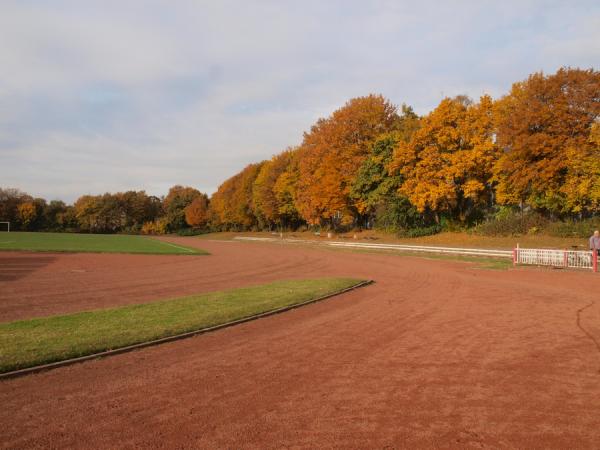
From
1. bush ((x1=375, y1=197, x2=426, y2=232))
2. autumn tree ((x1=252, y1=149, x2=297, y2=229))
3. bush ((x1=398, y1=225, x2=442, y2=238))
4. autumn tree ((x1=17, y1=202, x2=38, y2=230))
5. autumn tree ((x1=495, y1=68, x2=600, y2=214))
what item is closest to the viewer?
autumn tree ((x1=495, y1=68, x2=600, y2=214))

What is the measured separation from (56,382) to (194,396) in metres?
2.39

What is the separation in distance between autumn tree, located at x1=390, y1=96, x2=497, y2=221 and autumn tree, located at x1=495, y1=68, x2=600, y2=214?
3710 mm


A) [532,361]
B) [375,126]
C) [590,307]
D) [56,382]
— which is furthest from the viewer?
[375,126]

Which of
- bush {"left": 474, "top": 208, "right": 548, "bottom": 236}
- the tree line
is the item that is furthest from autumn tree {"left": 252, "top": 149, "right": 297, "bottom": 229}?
bush {"left": 474, "top": 208, "right": 548, "bottom": 236}

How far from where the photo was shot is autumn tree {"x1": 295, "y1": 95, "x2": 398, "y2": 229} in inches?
2202

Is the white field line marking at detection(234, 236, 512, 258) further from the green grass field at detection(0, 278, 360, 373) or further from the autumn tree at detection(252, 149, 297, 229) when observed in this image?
the autumn tree at detection(252, 149, 297, 229)

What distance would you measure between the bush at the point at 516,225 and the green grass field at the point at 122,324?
30.0 meters

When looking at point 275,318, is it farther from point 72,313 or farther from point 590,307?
point 590,307

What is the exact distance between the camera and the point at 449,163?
43.1 m

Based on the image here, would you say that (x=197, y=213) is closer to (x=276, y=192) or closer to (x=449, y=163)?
(x=276, y=192)

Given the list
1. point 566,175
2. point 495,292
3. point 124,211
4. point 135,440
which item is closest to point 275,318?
point 135,440

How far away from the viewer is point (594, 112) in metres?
32.5

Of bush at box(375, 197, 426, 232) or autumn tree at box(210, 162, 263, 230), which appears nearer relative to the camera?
bush at box(375, 197, 426, 232)

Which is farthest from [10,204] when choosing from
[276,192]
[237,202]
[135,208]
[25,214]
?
[276,192]
